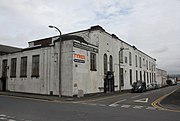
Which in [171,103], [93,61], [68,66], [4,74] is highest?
→ [93,61]

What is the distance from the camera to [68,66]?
27266 mm

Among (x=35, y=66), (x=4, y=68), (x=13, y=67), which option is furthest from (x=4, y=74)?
(x=35, y=66)

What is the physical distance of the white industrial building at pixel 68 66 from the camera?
2744 centimetres

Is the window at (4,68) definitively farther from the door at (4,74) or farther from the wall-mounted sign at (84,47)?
the wall-mounted sign at (84,47)

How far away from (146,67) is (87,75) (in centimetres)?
4183

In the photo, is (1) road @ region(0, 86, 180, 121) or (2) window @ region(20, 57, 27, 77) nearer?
(1) road @ region(0, 86, 180, 121)

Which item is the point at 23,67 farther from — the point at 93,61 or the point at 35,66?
the point at 93,61

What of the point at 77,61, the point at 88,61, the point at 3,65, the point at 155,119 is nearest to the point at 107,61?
the point at 88,61

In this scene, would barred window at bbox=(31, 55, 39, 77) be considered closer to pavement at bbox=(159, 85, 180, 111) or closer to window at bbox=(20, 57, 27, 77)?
window at bbox=(20, 57, 27, 77)

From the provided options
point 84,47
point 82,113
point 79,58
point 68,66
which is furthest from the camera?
point 84,47

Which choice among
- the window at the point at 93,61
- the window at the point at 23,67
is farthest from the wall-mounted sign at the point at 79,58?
the window at the point at 23,67

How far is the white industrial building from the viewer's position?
90.0 feet

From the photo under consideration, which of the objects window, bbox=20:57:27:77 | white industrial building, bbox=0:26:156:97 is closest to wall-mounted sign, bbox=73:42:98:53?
white industrial building, bbox=0:26:156:97

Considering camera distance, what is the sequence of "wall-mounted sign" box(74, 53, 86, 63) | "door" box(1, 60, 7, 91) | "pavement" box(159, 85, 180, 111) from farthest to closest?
"door" box(1, 60, 7, 91), "wall-mounted sign" box(74, 53, 86, 63), "pavement" box(159, 85, 180, 111)
